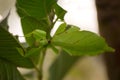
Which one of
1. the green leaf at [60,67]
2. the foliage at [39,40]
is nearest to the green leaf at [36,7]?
the foliage at [39,40]

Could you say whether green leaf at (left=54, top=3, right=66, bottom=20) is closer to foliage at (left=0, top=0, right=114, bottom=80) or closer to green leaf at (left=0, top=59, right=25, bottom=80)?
foliage at (left=0, top=0, right=114, bottom=80)

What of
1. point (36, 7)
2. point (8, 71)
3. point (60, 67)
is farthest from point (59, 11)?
point (60, 67)

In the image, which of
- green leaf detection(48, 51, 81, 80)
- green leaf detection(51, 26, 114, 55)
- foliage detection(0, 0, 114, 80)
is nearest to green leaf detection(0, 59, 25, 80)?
Answer: foliage detection(0, 0, 114, 80)

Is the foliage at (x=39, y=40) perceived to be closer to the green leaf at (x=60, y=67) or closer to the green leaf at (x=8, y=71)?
the green leaf at (x=8, y=71)

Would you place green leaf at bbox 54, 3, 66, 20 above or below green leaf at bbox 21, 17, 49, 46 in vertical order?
above

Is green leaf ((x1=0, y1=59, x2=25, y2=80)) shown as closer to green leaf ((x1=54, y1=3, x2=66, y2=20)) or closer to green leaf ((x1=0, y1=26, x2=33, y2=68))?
green leaf ((x1=0, y1=26, x2=33, y2=68))

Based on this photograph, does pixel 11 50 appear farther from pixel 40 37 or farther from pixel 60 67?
pixel 60 67

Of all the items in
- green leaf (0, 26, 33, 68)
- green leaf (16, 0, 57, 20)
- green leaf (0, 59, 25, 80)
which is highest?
green leaf (16, 0, 57, 20)

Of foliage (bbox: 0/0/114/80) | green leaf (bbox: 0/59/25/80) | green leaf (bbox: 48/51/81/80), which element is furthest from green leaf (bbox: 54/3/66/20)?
green leaf (bbox: 48/51/81/80)

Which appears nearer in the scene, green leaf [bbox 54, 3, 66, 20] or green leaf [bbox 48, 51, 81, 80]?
green leaf [bbox 54, 3, 66, 20]
